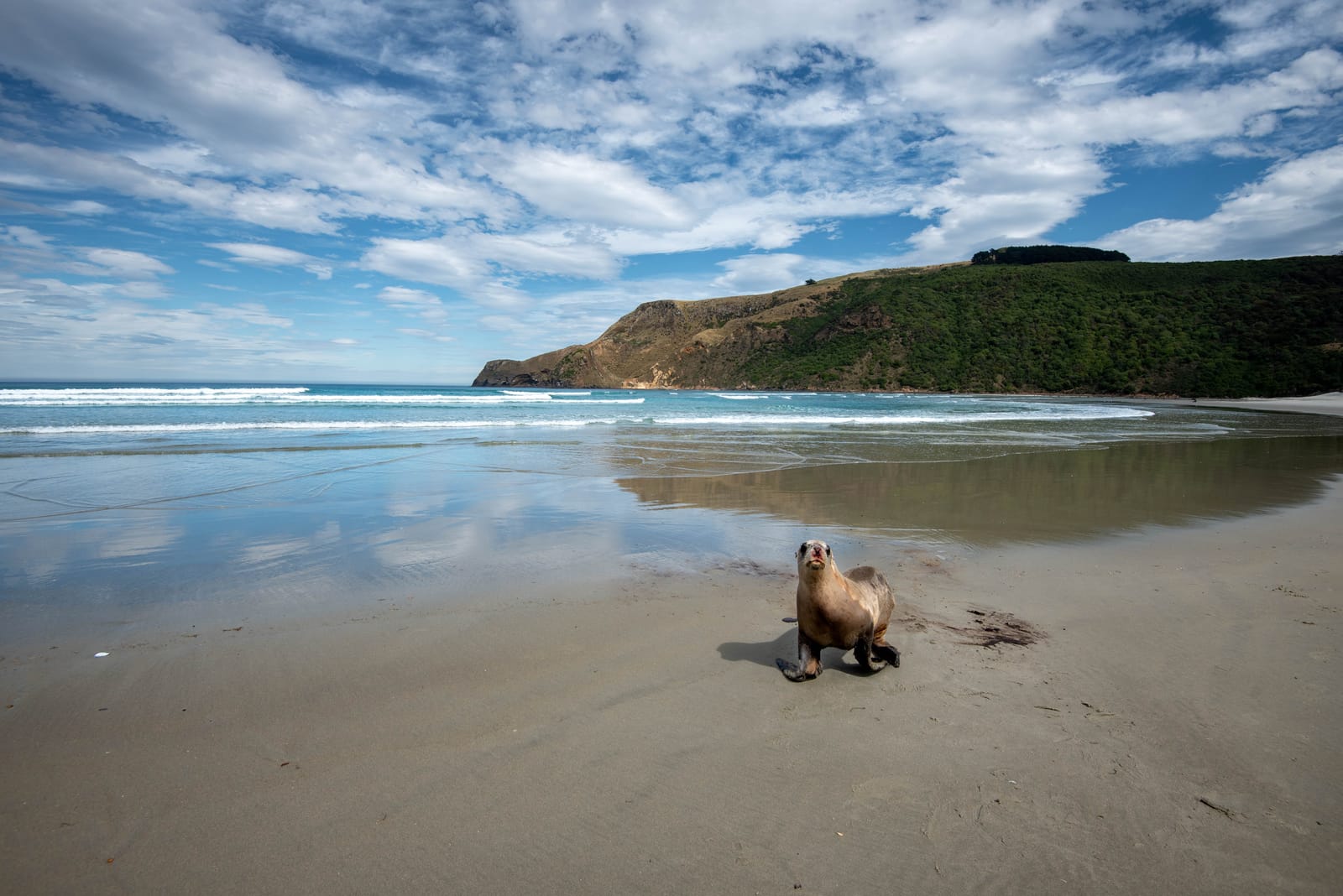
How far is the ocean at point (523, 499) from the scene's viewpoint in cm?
575

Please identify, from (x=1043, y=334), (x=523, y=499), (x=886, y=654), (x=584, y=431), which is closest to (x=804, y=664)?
(x=886, y=654)

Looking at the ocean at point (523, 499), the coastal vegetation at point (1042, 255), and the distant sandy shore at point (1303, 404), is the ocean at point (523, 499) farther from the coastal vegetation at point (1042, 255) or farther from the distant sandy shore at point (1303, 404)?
the coastal vegetation at point (1042, 255)

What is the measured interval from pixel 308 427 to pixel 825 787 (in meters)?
23.1

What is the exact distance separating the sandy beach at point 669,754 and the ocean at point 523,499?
4.07 ft

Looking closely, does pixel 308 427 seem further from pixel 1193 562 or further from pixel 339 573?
pixel 1193 562

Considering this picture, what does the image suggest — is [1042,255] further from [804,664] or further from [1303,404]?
[804,664]

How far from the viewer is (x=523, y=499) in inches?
365

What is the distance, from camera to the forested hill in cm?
5319

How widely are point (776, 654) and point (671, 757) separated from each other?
1.38 metres

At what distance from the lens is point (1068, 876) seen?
2186 mm

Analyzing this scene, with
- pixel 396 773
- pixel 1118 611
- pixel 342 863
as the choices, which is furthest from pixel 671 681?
pixel 1118 611

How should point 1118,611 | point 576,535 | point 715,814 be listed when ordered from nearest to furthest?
point 715,814 → point 1118,611 → point 576,535

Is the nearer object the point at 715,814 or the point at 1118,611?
Result: the point at 715,814

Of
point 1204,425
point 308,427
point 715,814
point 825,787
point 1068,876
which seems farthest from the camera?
point 1204,425
